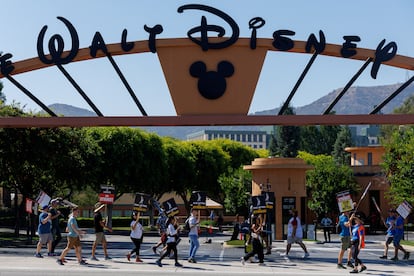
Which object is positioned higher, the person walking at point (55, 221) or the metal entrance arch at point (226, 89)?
the metal entrance arch at point (226, 89)

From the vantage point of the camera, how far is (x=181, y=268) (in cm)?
1997

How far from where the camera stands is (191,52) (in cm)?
1878

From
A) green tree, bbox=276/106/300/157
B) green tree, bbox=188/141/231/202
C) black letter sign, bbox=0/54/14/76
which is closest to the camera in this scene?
black letter sign, bbox=0/54/14/76

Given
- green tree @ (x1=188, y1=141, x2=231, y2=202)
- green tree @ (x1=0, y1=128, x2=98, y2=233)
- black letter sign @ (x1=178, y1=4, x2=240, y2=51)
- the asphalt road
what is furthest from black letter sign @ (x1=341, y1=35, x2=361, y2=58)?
green tree @ (x1=188, y1=141, x2=231, y2=202)

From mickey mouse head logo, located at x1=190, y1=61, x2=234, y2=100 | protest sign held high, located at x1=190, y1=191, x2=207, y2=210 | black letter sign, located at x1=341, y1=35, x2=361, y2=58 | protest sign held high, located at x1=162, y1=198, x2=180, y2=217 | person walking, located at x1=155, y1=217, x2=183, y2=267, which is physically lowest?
person walking, located at x1=155, y1=217, x2=183, y2=267

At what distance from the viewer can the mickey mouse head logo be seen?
18.8m

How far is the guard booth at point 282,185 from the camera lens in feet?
118

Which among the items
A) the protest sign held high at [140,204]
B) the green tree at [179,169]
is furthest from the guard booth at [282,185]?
the green tree at [179,169]

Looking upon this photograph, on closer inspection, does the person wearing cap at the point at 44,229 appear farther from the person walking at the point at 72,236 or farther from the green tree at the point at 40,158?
the green tree at the point at 40,158

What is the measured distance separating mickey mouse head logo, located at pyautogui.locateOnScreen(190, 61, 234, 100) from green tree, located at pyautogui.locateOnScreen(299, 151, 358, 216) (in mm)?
35636

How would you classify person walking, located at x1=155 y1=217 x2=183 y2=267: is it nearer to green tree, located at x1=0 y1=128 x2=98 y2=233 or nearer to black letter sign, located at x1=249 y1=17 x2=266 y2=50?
black letter sign, located at x1=249 y1=17 x2=266 y2=50

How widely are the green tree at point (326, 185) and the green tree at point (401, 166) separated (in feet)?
21.9

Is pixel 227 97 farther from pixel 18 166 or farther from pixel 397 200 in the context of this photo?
pixel 397 200

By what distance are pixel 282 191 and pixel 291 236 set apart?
11.9m
